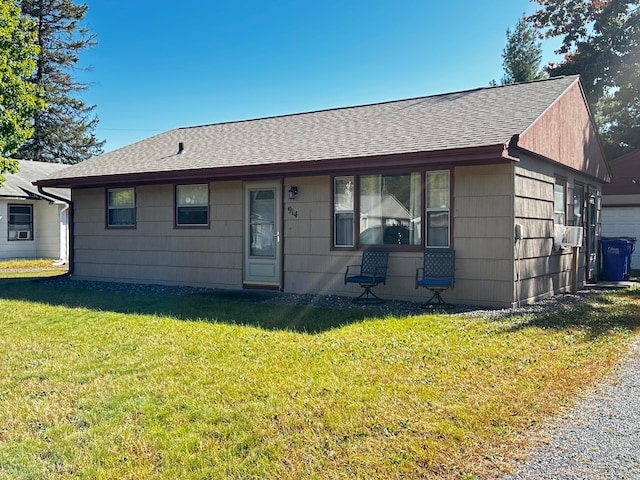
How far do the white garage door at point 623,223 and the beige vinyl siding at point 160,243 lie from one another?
40.5 ft

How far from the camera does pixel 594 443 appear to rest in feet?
10.8

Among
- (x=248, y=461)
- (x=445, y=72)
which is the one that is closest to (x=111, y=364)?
(x=248, y=461)

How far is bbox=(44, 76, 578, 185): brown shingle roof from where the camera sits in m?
8.76

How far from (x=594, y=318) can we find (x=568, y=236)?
3424 millimetres

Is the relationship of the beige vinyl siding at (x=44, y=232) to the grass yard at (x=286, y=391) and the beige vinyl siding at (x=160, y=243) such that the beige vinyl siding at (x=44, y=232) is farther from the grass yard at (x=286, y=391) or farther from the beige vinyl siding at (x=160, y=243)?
the grass yard at (x=286, y=391)

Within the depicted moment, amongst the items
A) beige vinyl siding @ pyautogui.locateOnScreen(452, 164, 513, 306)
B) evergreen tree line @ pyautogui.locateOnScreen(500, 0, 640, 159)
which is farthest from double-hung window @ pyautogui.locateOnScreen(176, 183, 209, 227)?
evergreen tree line @ pyautogui.locateOnScreen(500, 0, 640, 159)

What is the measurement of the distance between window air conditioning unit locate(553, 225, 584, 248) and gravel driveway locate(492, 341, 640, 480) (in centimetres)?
638

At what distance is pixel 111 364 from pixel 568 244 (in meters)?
8.68

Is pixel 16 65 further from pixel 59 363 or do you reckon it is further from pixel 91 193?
pixel 59 363

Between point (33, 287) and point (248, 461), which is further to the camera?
point (33, 287)

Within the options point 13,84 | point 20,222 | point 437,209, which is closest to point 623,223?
point 437,209

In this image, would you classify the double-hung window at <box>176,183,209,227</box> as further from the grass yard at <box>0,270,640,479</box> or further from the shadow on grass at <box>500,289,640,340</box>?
the shadow on grass at <box>500,289,640,340</box>

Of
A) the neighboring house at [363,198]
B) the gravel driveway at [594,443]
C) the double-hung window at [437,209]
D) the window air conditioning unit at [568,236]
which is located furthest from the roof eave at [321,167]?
the gravel driveway at [594,443]

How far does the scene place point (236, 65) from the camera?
2172 centimetres
